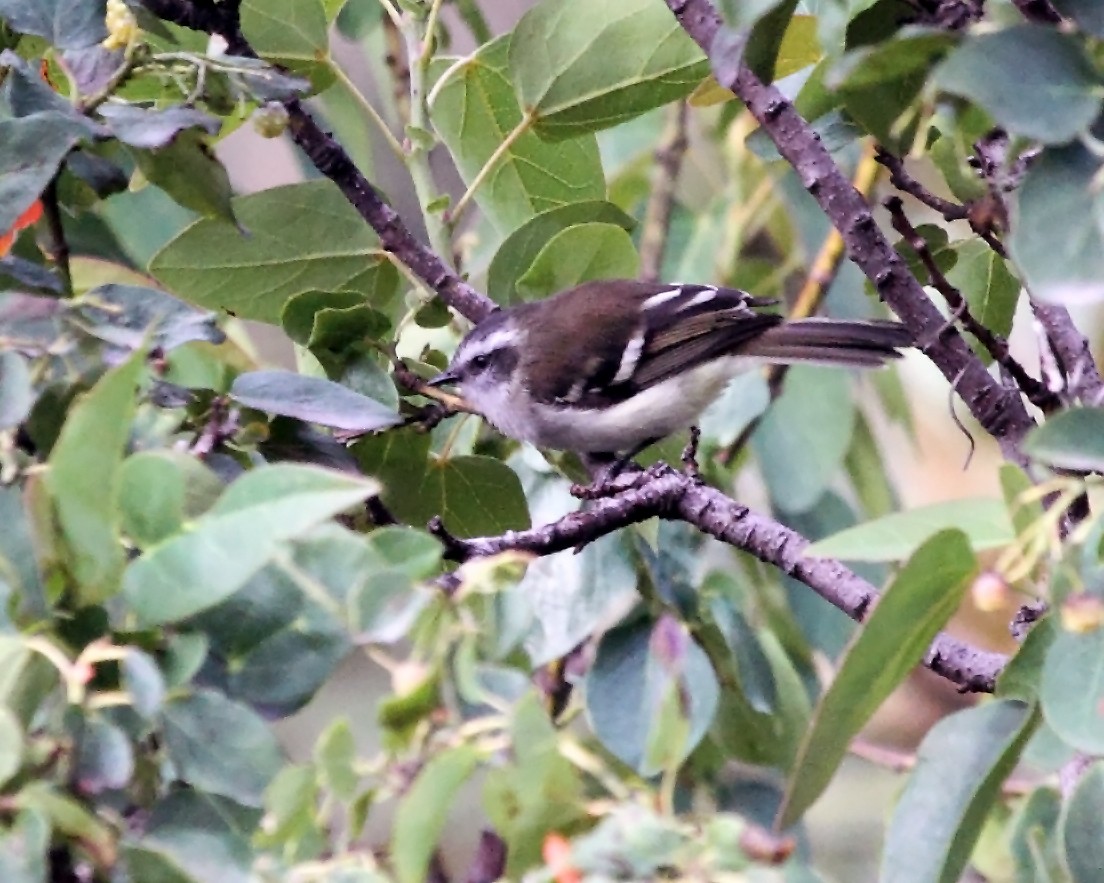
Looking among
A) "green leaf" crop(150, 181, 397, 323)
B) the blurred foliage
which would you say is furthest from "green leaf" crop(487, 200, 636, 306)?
"green leaf" crop(150, 181, 397, 323)

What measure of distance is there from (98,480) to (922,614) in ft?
1.39

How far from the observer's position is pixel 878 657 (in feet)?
2.35

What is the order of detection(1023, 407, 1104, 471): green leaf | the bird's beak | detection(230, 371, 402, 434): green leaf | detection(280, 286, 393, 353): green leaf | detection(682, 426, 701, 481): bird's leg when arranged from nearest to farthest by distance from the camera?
1. detection(1023, 407, 1104, 471): green leaf
2. detection(230, 371, 402, 434): green leaf
3. detection(280, 286, 393, 353): green leaf
4. detection(682, 426, 701, 481): bird's leg
5. the bird's beak

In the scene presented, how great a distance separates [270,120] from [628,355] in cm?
120

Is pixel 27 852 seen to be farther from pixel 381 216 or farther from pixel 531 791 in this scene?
pixel 381 216

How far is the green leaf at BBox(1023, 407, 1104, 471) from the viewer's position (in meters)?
0.66

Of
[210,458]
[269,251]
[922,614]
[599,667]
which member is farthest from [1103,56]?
[269,251]

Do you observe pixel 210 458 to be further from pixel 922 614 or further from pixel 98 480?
pixel 922 614

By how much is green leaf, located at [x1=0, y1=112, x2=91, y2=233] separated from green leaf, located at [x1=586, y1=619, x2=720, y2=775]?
556mm

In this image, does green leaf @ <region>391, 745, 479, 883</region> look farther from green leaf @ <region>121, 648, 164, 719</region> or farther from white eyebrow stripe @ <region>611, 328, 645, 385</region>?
white eyebrow stripe @ <region>611, 328, 645, 385</region>

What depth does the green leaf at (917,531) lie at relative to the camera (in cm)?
73

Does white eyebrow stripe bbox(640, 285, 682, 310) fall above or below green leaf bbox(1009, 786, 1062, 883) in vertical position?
below

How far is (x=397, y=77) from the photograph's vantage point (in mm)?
1860

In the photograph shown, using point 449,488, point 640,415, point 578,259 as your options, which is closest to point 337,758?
point 449,488
